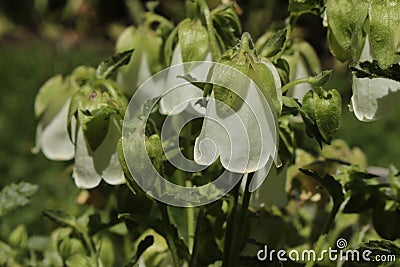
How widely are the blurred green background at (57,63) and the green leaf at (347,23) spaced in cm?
14

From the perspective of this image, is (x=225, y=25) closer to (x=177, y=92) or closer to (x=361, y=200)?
(x=177, y=92)

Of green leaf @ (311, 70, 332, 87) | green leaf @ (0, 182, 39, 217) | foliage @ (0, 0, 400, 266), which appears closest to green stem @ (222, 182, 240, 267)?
foliage @ (0, 0, 400, 266)

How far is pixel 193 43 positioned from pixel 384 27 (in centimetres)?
15

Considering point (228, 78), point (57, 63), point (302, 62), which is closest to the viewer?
point (228, 78)

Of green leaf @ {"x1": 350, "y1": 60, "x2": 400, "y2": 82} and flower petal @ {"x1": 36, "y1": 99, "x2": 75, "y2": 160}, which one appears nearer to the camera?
green leaf @ {"x1": 350, "y1": 60, "x2": 400, "y2": 82}

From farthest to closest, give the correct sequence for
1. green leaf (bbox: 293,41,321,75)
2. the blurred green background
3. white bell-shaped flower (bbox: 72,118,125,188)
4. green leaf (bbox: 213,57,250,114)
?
the blurred green background, green leaf (bbox: 293,41,321,75), white bell-shaped flower (bbox: 72,118,125,188), green leaf (bbox: 213,57,250,114)

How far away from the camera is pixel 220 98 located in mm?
476

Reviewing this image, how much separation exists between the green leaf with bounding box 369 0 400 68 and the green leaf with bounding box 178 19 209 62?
133 mm

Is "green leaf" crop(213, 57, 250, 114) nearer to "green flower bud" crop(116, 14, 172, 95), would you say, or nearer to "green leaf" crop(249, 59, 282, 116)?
"green leaf" crop(249, 59, 282, 116)

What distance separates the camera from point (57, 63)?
10.1ft

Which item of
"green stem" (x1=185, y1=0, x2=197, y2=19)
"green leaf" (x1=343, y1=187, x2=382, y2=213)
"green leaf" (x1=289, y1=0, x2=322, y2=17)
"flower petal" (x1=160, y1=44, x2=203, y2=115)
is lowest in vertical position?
"green leaf" (x1=343, y1=187, x2=382, y2=213)

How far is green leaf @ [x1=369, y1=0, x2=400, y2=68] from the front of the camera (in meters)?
0.50

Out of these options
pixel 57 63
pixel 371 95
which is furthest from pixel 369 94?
pixel 57 63

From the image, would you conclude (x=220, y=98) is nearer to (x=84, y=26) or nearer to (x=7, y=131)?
(x=7, y=131)
